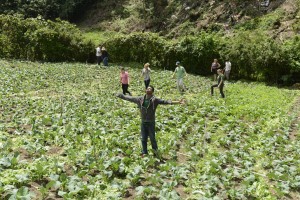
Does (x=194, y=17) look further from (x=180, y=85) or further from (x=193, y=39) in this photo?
(x=180, y=85)

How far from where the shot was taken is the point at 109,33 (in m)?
45.7

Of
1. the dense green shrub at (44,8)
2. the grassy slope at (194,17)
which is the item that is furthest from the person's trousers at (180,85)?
the dense green shrub at (44,8)

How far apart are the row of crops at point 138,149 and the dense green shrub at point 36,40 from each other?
1577cm

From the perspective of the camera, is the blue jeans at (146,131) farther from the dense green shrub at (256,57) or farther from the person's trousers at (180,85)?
the dense green shrub at (256,57)

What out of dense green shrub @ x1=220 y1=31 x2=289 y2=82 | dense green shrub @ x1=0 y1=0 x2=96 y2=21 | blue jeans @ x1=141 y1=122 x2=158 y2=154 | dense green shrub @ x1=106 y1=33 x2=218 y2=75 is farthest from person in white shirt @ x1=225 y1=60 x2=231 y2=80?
dense green shrub @ x1=0 y1=0 x2=96 y2=21

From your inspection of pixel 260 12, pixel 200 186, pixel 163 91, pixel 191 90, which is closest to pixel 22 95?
pixel 163 91

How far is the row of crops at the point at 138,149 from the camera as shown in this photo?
7086mm

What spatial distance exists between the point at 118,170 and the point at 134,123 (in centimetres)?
425

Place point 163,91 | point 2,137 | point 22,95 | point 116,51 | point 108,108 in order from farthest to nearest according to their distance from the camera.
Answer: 1. point 116,51
2. point 163,91
3. point 22,95
4. point 108,108
5. point 2,137

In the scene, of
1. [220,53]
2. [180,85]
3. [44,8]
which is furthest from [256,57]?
[44,8]

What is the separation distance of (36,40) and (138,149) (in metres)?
27.1

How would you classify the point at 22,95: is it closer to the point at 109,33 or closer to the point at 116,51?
the point at 116,51

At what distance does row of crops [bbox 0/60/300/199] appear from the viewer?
7086 mm

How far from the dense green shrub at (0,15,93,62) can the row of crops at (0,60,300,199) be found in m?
15.8
